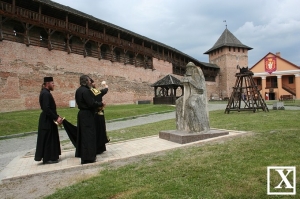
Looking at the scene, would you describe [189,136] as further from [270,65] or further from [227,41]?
[227,41]

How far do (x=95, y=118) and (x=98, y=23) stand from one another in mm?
23119

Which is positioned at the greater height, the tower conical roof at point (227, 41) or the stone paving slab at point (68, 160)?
the tower conical roof at point (227, 41)

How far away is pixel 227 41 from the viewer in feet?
166

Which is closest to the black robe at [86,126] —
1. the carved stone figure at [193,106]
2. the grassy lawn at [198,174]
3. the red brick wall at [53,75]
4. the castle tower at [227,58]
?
the grassy lawn at [198,174]

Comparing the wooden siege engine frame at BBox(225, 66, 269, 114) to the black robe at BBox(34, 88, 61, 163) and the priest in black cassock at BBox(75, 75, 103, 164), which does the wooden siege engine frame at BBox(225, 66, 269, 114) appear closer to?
the priest in black cassock at BBox(75, 75, 103, 164)

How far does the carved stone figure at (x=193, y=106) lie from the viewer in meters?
6.48

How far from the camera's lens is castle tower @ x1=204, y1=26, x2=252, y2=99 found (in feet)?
165

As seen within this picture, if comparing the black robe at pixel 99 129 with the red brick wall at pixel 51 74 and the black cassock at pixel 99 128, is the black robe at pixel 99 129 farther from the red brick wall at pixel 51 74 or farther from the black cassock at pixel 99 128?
the red brick wall at pixel 51 74

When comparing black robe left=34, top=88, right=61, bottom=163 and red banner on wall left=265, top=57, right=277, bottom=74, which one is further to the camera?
red banner on wall left=265, top=57, right=277, bottom=74

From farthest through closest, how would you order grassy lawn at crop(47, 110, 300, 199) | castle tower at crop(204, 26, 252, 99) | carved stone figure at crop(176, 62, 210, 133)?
castle tower at crop(204, 26, 252, 99), carved stone figure at crop(176, 62, 210, 133), grassy lawn at crop(47, 110, 300, 199)

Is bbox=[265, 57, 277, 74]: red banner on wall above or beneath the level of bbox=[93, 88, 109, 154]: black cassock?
above

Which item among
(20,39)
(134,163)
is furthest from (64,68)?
(134,163)

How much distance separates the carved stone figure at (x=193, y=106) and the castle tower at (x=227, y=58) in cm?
4521

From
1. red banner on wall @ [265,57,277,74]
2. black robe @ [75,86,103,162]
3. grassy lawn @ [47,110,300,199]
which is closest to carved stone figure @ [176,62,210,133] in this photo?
grassy lawn @ [47,110,300,199]
